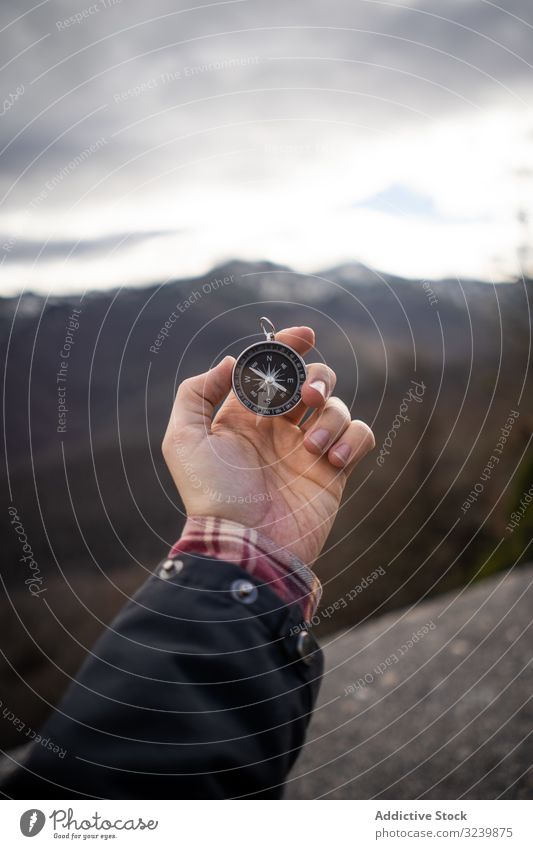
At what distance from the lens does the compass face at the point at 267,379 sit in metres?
2.29

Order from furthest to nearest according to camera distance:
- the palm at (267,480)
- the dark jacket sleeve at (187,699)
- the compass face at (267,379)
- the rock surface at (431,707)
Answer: the rock surface at (431,707), the compass face at (267,379), the palm at (267,480), the dark jacket sleeve at (187,699)

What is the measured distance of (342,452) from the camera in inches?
86.5

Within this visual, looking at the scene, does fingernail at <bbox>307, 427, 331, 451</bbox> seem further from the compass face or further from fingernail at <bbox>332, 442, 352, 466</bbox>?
the compass face

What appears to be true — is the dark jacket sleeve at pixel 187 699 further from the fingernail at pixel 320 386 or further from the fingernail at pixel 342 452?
the fingernail at pixel 320 386

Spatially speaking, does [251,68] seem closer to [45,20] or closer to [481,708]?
[45,20]

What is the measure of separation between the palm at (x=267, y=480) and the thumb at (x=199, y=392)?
0.09 metres

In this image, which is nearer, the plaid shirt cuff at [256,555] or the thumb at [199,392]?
the plaid shirt cuff at [256,555]

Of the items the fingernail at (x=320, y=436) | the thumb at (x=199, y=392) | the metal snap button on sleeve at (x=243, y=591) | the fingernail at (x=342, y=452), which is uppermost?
the thumb at (x=199, y=392)

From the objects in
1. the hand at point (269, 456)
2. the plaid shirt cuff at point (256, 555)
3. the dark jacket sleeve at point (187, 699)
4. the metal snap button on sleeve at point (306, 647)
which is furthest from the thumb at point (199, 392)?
the metal snap button on sleeve at point (306, 647)

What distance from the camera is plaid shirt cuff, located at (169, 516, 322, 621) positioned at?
69.3 inches

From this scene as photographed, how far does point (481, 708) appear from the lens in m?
3.50

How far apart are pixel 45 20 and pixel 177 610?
93.8 inches

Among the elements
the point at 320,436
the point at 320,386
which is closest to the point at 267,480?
the point at 320,436
